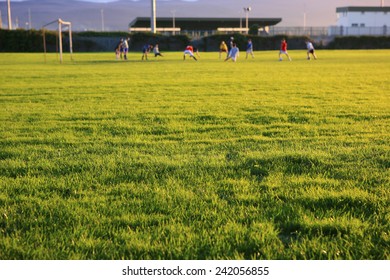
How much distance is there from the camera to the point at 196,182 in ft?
17.3

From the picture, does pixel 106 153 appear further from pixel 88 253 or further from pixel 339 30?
pixel 339 30

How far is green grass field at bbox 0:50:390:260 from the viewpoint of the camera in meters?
3.77

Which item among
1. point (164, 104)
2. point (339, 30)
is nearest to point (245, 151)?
point (164, 104)

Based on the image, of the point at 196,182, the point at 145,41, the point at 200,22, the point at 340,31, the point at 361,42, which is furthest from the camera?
the point at 200,22

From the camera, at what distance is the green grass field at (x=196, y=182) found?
3.77m

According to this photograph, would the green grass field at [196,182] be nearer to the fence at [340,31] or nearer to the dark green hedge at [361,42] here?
the dark green hedge at [361,42]

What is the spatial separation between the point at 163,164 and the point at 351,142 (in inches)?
122

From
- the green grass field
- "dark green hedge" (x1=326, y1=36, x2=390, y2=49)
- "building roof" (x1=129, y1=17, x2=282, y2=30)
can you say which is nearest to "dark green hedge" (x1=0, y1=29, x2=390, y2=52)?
"dark green hedge" (x1=326, y1=36, x2=390, y2=49)

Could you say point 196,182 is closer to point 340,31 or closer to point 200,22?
point 340,31

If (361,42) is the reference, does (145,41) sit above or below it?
above

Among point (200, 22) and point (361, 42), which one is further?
point (200, 22)

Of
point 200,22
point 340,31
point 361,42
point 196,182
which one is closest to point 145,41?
point 361,42

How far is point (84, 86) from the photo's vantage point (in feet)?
53.1

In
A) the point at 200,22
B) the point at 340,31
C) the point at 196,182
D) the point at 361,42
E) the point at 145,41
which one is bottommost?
the point at 196,182
